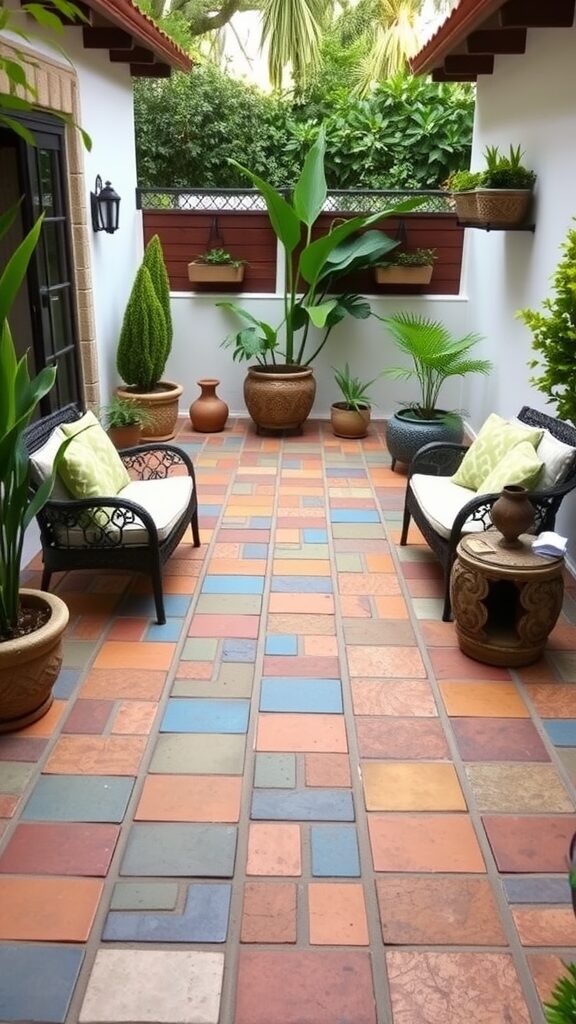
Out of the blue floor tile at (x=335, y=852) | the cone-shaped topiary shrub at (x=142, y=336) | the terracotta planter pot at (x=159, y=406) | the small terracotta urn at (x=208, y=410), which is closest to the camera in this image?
the blue floor tile at (x=335, y=852)

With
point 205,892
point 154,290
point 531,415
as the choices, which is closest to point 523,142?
point 531,415

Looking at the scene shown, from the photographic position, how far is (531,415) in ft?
13.9

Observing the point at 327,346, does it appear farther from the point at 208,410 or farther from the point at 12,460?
the point at 12,460

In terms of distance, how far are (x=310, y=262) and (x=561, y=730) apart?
452 cm

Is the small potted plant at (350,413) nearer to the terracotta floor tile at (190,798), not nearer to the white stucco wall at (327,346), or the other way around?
the white stucco wall at (327,346)

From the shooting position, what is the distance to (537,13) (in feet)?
13.2

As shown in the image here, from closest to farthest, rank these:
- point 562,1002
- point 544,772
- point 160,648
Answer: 1. point 562,1002
2. point 544,772
3. point 160,648

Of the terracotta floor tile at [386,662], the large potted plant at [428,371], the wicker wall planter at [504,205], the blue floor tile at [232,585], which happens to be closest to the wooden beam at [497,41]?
the wicker wall planter at [504,205]

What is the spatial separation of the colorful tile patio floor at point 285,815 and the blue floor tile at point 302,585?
0.04 feet

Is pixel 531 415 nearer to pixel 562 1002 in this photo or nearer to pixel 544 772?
pixel 544 772

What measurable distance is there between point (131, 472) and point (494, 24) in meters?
3.27

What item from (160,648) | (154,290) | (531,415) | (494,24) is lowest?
(160,648)

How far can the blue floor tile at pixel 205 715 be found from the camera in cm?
288

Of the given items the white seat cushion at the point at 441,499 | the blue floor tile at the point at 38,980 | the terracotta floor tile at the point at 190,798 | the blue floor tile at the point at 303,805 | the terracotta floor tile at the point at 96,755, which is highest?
the white seat cushion at the point at 441,499
